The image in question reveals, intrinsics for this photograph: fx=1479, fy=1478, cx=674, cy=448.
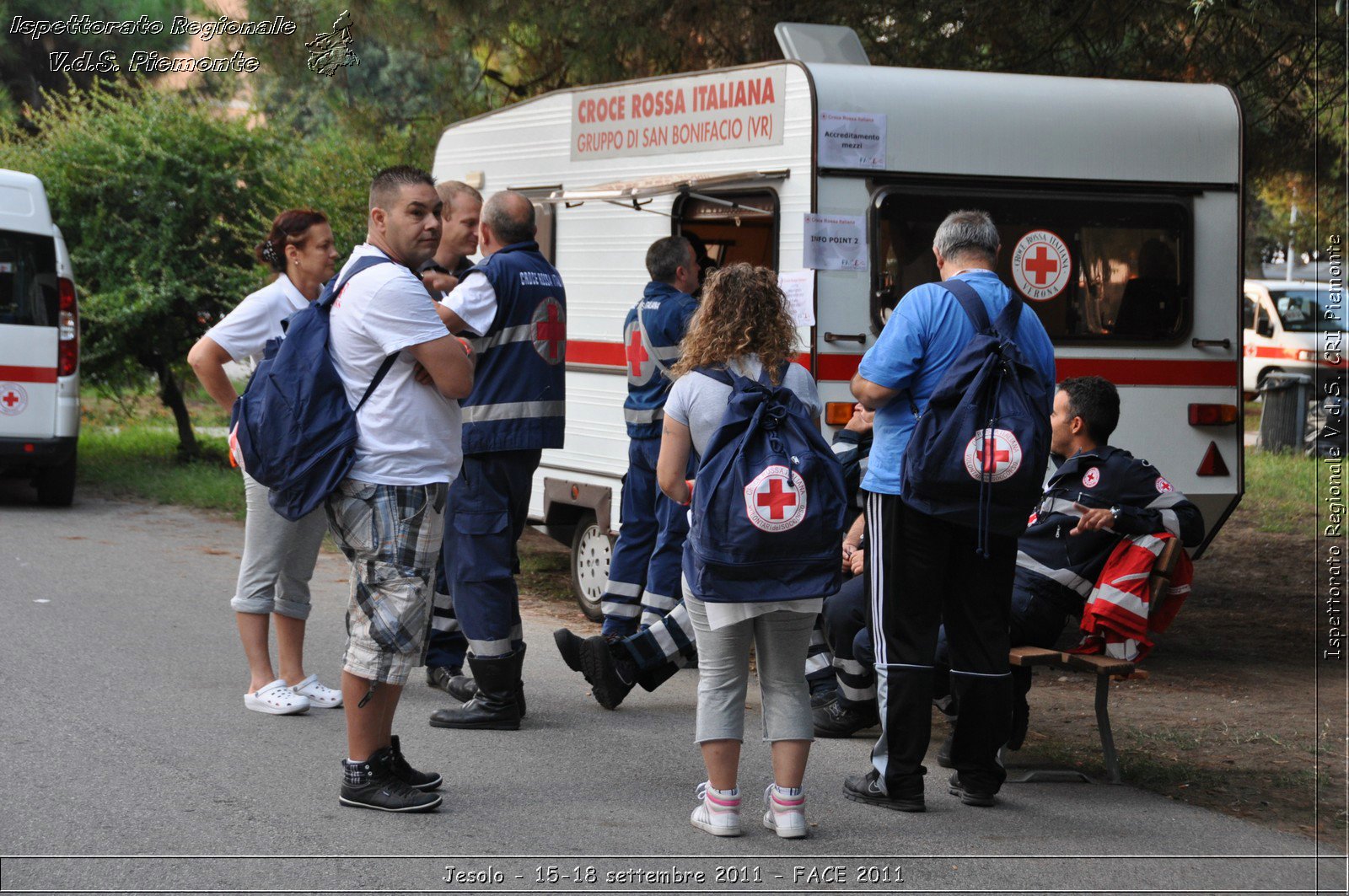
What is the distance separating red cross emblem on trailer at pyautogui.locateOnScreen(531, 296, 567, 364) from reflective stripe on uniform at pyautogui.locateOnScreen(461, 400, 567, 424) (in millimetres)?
208

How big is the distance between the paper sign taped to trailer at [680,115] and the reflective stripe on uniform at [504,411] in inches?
75.8

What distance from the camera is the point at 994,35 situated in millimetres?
10594

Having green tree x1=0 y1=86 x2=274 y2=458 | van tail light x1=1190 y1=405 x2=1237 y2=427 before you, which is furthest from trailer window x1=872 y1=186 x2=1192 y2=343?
green tree x1=0 y1=86 x2=274 y2=458

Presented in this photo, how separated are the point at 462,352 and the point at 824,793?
6.29 ft

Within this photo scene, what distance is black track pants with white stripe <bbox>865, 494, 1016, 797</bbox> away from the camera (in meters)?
4.77

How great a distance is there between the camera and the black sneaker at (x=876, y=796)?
4.80m

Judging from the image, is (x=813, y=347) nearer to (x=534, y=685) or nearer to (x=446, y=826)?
(x=534, y=685)

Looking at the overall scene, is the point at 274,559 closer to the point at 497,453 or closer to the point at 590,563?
the point at 497,453

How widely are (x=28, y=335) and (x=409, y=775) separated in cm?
791

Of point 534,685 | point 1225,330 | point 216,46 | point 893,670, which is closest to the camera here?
point 893,670

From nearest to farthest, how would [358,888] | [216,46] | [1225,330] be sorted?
[358,888], [1225,330], [216,46]

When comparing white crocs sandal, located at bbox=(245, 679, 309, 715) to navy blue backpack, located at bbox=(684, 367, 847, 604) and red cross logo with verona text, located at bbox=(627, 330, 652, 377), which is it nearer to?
navy blue backpack, located at bbox=(684, 367, 847, 604)

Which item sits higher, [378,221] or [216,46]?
[216,46]

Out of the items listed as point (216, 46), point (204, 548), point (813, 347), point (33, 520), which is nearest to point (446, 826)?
point (813, 347)
